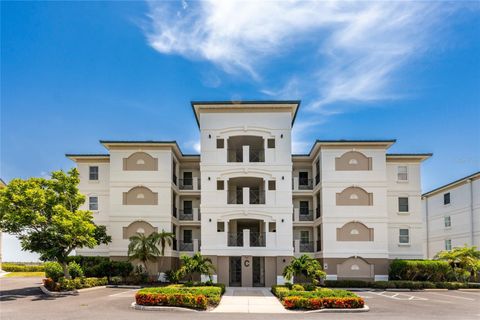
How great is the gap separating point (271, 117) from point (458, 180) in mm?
20618

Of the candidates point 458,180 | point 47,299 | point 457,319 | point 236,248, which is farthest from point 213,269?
point 458,180

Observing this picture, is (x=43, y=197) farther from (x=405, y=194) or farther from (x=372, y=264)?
(x=405, y=194)

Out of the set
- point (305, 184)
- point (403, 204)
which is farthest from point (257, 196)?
point (403, 204)

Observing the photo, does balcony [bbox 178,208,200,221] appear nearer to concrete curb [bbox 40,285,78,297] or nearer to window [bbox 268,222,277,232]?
window [bbox 268,222,277,232]

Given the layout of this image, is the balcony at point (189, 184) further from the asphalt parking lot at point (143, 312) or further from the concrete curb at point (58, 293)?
the concrete curb at point (58, 293)

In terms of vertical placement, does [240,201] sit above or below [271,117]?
below

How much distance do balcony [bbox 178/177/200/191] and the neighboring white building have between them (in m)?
25.2

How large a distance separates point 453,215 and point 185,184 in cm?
2693

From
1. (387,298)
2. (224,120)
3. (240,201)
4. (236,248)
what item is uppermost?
(224,120)

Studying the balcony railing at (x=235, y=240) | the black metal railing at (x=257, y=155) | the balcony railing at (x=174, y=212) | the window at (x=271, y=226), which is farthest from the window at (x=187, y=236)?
the black metal railing at (x=257, y=155)

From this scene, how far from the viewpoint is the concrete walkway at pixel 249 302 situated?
22141 millimetres

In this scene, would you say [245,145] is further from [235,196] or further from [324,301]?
[324,301]

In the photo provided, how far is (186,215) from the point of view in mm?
40781

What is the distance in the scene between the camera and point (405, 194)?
39156mm
